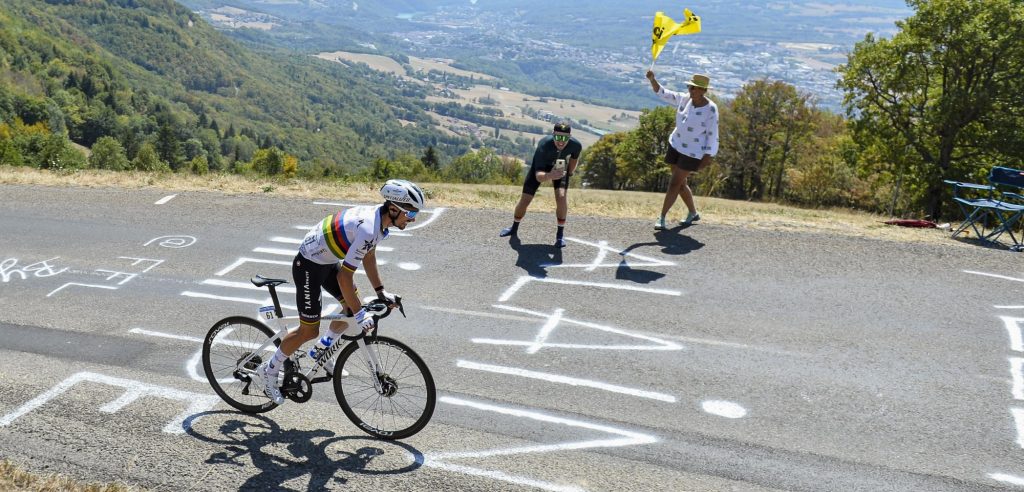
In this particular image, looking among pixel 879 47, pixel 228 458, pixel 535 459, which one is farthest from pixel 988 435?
pixel 879 47

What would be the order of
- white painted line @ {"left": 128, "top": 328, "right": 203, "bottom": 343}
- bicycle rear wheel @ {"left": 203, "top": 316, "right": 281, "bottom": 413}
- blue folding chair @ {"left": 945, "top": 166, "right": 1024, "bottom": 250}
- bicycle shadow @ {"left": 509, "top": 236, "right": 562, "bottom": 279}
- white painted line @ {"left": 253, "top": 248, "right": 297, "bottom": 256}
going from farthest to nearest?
blue folding chair @ {"left": 945, "top": 166, "right": 1024, "bottom": 250}
white painted line @ {"left": 253, "top": 248, "right": 297, "bottom": 256}
bicycle shadow @ {"left": 509, "top": 236, "right": 562, "bottom": 279}
white painted line @ {"left": 128, "top": 328, "right": 203, "bottom": 343}
bicycle rear wheel @ {"left": 203, "top": 316, "right": 281, "bottom": 413}

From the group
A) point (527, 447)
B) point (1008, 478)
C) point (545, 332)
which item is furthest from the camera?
point (545, 332)

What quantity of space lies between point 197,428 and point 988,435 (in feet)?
23.6

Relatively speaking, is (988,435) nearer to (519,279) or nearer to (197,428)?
(519,279)

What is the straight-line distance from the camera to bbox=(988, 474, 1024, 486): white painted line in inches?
226

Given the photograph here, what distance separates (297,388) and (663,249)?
691cm

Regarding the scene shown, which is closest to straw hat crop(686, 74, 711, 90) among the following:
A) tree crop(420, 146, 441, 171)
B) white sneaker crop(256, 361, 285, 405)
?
white sneaker crop(256, 361, 285, 405)

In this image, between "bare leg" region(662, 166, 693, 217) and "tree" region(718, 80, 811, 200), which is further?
"tree" region(718, 80, 811, 200)

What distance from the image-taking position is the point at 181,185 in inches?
622

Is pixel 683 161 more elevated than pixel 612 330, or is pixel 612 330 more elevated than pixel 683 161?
pixel 683 161

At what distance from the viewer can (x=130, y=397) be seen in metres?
6.96

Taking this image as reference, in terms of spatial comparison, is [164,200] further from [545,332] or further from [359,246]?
[359,246]

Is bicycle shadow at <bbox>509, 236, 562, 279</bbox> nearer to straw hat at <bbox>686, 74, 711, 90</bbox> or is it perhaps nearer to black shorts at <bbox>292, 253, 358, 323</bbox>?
straw hat at <bbox>686, 74, 711, 90</bbox>

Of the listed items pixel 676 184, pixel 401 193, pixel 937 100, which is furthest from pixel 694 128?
pixel 937 100
